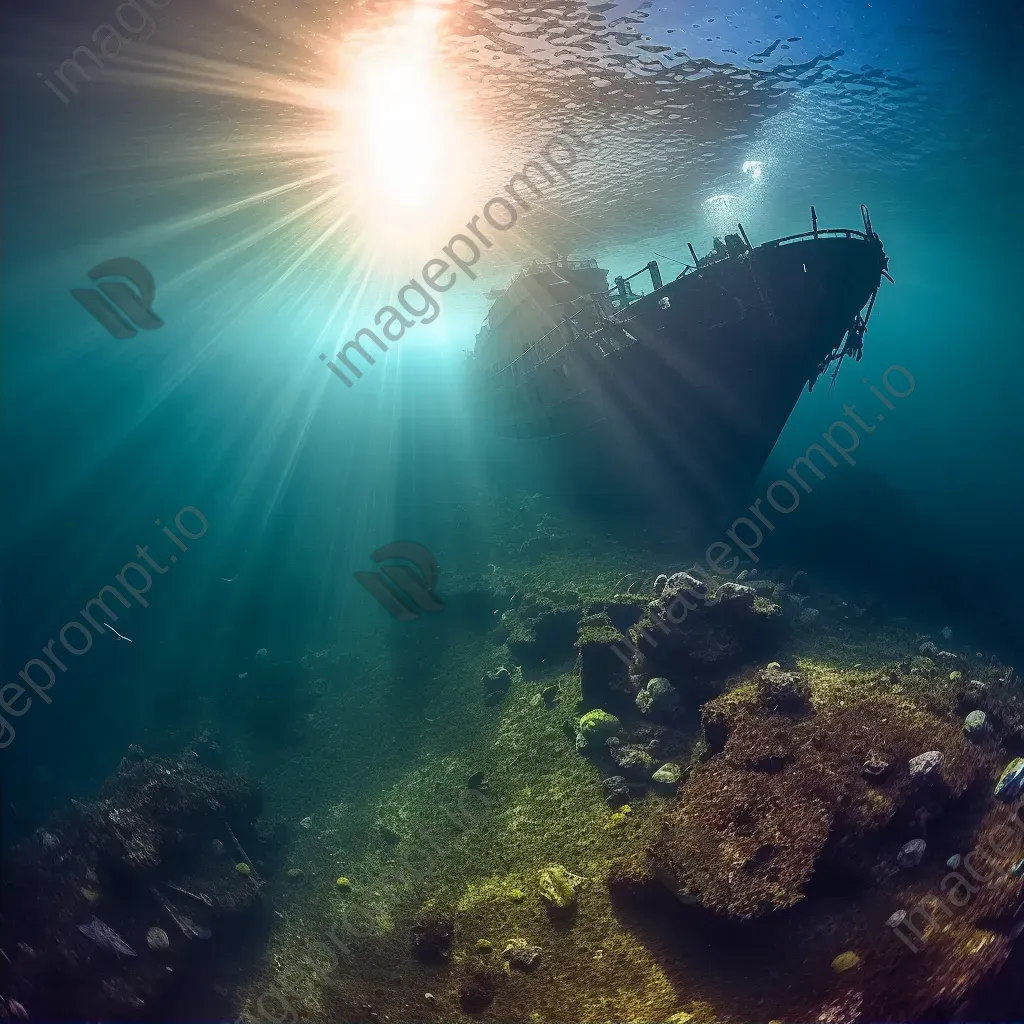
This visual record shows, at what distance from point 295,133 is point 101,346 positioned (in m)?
29.5

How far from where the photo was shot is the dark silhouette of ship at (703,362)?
47.2 feet

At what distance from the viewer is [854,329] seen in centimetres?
1527

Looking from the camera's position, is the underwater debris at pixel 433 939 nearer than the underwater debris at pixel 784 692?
Yes

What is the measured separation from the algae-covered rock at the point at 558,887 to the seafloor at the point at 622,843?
4 centimetres

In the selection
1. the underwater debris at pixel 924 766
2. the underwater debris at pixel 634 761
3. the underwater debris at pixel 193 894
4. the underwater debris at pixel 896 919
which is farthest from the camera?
the underwater debris at pixel 634 761

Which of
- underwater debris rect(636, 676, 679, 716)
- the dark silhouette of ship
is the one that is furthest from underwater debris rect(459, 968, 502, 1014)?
the dark silhouette of ship

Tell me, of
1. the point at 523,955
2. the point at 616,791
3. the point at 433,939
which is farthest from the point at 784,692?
the point at 433,939

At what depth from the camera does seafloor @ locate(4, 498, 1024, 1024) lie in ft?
18.5

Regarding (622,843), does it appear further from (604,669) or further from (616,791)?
(604,669)

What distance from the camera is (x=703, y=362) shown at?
15.4 meters

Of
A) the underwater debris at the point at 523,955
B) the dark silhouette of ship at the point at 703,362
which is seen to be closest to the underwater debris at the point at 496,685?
the underwater debris at the point at 523,955

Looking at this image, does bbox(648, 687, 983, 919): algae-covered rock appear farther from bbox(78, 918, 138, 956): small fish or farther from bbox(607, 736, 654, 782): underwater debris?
bbox(78, 918, 138, 956): small fish

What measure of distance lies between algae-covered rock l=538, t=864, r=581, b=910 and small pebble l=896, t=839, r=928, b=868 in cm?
406

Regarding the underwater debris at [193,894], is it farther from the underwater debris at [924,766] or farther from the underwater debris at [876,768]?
the underwater debris at [924,766]
